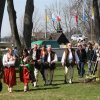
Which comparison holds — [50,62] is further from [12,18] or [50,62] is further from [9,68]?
[12,18]

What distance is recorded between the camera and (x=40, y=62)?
22562 mm

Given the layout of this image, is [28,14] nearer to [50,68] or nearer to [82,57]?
[82,57]

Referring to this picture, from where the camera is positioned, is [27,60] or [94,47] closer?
[27,60]

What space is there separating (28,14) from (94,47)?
1179 centimetres

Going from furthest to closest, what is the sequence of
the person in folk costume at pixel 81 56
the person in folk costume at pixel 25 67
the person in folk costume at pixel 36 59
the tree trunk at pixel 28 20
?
the tree trunk at pixel 28 20
the person in folk costume at pixel 81 56
the person in folk costume at pixel 36 59
the person in folk costume at pixel 25 67

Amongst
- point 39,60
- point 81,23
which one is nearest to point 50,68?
point 39,60

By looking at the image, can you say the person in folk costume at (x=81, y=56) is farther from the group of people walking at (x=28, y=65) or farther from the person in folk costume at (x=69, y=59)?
the group of people walking at (x=28, y=65)

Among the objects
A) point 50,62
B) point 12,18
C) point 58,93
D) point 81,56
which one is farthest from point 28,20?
point 58,93

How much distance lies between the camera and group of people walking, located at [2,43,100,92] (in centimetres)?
2009

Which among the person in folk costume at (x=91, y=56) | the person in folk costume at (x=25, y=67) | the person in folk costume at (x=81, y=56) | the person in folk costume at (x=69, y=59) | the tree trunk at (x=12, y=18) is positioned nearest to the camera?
the person in folk costume at (x=25, y=67)

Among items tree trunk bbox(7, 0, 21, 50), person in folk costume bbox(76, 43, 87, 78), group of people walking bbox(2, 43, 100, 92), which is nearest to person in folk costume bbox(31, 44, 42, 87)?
group of people walking bbox(2, 43, 100, 92)

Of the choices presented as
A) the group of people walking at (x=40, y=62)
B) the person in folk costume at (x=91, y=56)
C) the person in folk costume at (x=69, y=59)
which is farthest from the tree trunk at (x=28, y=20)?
the person in folk costume at (x=69, y=59)

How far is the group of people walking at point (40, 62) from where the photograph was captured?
20094 mm

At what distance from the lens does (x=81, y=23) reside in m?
91.1
